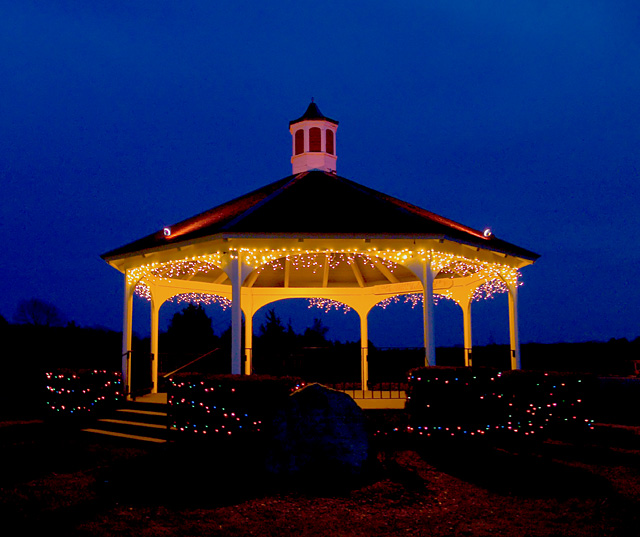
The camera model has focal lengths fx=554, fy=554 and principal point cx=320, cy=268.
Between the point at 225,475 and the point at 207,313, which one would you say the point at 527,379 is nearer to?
the point at 225,475

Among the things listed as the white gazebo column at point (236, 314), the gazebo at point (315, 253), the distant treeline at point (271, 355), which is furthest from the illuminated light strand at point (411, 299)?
the white gazebo column at point (236, 314)

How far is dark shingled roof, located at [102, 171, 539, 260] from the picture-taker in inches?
454

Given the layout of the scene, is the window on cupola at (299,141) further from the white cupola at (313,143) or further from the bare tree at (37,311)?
the bare tree at (37,311)

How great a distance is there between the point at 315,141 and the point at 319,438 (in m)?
11.2

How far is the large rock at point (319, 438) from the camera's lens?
25.5 ft

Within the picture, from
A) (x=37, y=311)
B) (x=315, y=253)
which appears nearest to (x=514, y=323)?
(x=315, y=253)

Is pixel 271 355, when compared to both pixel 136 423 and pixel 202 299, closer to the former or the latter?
pixel 202 299

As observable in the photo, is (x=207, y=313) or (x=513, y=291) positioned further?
(x=207, y=313)

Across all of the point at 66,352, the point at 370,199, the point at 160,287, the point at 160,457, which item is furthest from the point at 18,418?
the point at 370,199

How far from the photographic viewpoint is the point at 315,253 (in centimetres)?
1418

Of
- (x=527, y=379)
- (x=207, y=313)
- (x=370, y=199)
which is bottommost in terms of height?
(x=527, y=379)

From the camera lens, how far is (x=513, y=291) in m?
14.1

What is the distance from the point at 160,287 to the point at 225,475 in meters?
8.96

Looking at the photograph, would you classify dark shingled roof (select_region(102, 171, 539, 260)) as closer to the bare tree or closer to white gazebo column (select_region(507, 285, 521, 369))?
white gazebo column (select_region(507, 285, 521, 369))
